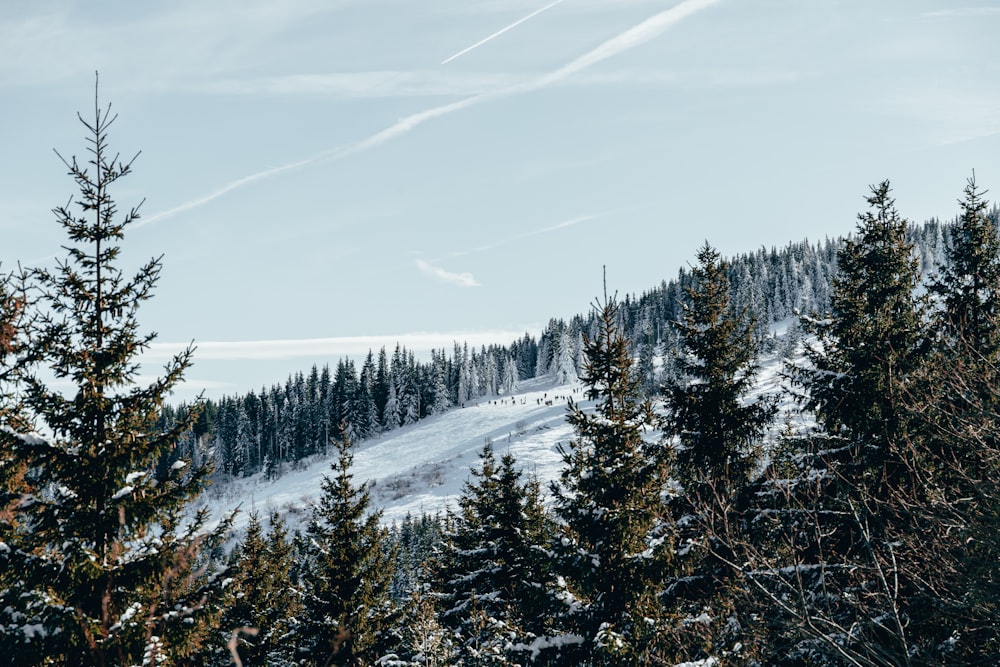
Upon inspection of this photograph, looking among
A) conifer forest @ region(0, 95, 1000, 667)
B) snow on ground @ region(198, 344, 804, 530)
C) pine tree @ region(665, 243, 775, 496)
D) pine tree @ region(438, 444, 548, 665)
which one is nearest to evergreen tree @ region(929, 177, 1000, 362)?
conifer forest @ region(0, 95, 1000, 667)

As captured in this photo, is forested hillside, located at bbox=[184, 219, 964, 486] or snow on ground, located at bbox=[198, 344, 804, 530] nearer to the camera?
snow on ground, located at bbox=[198, 344, 804, 530]

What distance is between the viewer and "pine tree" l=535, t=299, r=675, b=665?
41.1 feet

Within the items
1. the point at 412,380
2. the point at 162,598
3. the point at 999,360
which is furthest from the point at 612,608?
the point at 412,380

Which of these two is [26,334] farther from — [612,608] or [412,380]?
[412,380]

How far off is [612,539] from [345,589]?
9968 millimetres

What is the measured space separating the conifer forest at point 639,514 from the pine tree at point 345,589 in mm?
72

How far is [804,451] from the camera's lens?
50.7 feet

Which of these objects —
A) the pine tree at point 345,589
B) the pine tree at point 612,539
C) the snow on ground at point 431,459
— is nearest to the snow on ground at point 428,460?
the snow on ground at point 431,459

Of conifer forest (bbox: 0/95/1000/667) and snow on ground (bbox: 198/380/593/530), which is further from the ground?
Answer: conifer forest (bbox: 0/95/1000/667)

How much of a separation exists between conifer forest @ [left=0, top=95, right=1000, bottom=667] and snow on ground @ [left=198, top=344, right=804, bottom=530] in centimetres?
5774

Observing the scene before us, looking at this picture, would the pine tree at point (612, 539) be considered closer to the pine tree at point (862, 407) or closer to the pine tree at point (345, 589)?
the pine tree at point (862, 407)

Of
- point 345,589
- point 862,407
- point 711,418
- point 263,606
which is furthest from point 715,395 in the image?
point 263,606

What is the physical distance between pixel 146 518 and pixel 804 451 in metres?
14.0

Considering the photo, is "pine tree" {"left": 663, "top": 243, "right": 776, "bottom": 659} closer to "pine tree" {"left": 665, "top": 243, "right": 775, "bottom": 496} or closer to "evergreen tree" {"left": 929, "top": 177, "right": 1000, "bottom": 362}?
"pine tree" {"left": 665, "top": 243, "right": 775, "bottom": 496}
